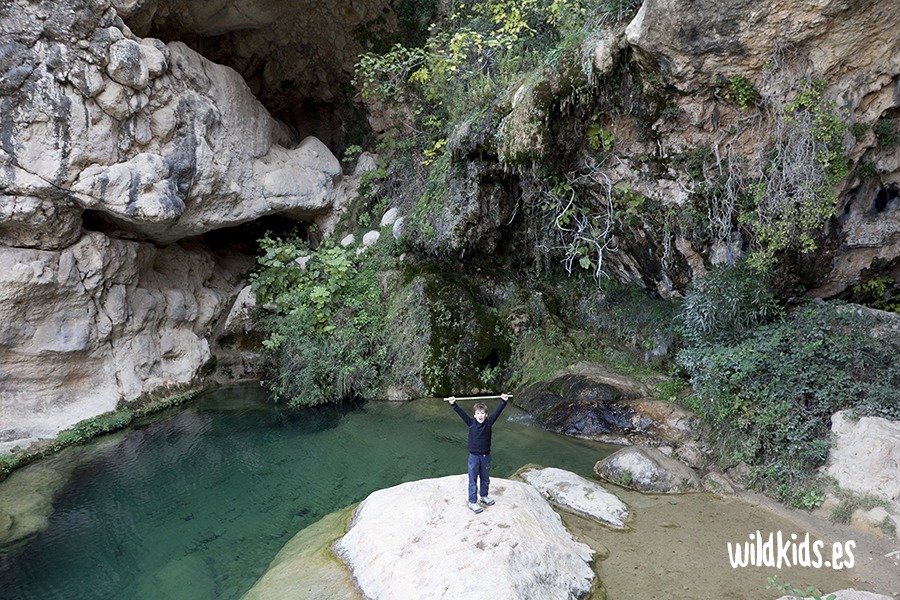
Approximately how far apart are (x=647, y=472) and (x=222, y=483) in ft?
18.1

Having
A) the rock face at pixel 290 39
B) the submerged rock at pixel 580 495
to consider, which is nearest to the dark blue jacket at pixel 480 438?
the submerged rock at pixel 580 495

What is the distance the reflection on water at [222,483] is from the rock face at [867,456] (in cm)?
267

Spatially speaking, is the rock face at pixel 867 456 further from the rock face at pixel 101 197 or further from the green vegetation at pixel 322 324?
the rock face at pixel 101 197

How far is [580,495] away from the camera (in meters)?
5.65

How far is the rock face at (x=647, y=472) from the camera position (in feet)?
19.6

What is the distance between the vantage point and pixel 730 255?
731 cm

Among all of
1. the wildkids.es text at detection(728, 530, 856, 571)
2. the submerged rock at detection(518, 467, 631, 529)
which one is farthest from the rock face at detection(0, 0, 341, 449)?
the wildkids.es text at detection(728, 530, 856, 571)

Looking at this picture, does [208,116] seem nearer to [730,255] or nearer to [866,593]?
[730,255]

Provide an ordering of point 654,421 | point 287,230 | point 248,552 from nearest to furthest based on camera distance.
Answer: point 248,552 < point 654,421 < point 287,230

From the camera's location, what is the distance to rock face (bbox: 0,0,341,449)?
25.2 ft

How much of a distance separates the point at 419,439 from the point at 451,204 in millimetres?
4458

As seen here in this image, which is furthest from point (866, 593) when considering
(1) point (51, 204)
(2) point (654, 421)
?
(1) point (51, 204)

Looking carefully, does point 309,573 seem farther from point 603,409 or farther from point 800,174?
point 800,174

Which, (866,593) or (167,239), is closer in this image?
(866,593)
